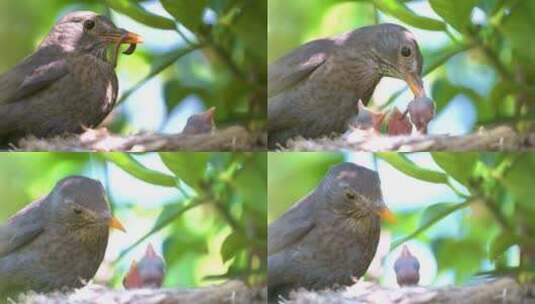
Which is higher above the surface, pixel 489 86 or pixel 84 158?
pixel 489 86

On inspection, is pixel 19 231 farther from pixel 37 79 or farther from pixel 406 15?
pixel 406 15

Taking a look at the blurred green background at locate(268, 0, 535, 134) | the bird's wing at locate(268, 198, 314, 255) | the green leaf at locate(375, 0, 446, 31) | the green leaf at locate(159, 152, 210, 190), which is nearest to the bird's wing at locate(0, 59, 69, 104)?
the green leaf at locate(159, 152, 210, 190)

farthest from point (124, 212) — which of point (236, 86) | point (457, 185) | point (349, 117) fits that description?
point (457, 185)

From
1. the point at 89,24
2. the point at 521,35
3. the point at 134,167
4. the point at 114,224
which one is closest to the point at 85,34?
the point at 89,24

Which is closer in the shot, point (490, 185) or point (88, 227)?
point (88, 227)

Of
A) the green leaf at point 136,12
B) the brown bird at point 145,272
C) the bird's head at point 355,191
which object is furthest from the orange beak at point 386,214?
the green leaf at point 136,12

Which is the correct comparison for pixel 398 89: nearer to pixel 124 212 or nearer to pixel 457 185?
pixel 457 185

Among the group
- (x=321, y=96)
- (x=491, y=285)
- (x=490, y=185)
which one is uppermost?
(x=321, y=96)
